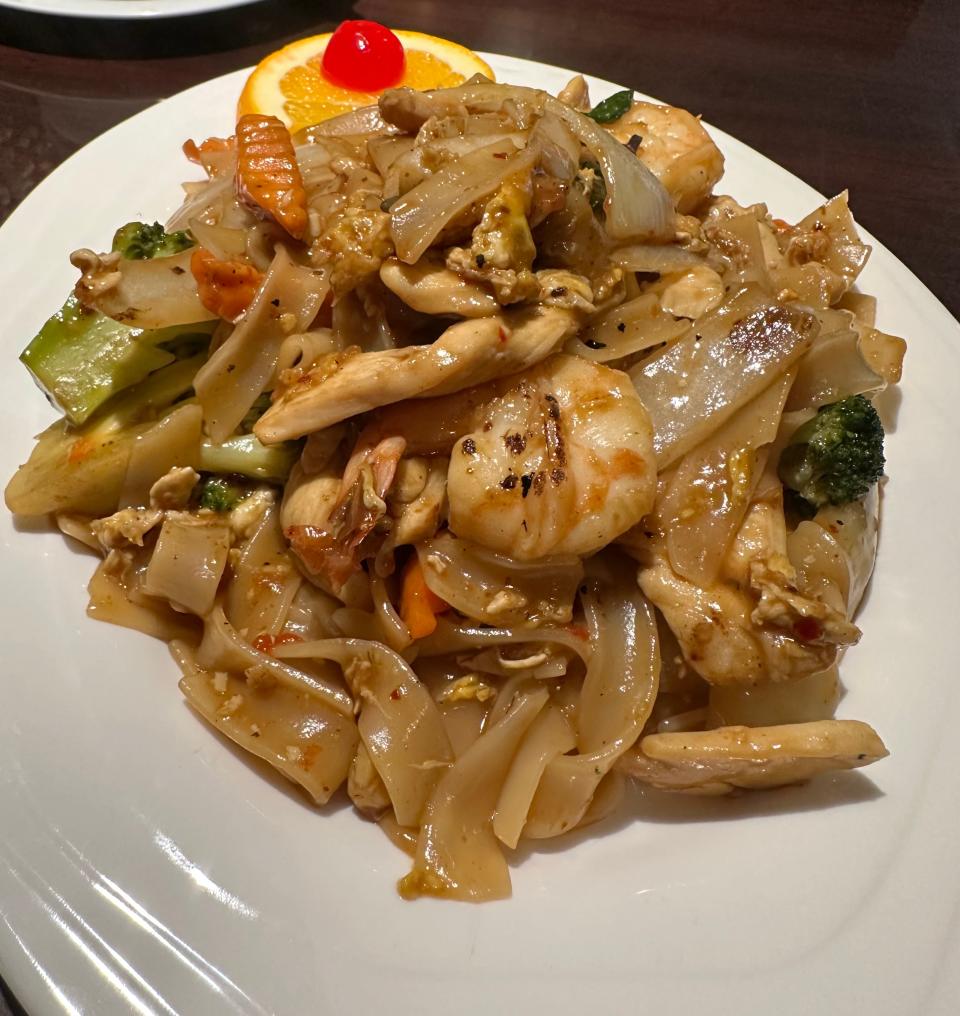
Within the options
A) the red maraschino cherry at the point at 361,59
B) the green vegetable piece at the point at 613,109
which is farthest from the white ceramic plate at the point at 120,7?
the green vegetable piece at the point at 613,109

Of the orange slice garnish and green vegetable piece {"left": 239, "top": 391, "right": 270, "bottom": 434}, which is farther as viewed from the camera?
the orange slice garnish

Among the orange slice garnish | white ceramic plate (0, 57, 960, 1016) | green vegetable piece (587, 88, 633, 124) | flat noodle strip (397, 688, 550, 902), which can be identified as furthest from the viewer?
the orange slice garnish

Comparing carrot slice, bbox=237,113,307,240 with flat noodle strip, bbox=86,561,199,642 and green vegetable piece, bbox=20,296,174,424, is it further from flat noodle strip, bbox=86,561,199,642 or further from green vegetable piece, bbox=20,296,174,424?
flat noodle strip, bbox=86,561,199,642

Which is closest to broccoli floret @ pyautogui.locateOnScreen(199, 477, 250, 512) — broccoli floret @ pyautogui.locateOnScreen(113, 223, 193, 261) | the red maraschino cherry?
broccoli floret @ pyautogui.locateOnScreen(113, 223, 193, 261)

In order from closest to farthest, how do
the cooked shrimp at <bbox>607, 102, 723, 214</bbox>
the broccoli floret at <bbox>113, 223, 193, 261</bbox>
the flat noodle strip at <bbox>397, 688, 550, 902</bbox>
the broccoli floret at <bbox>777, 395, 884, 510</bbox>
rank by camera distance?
1. the flat noodle strip at <bbox>397, 688, 550, 902</bbox>
2. the broccoli floret at <bbox>777, 395, 884, 510</bbox>
3. the broccoli floret at <bbox>113, 223, 193, 261</bbox>
4. the cooked shrimp at <bbox>607, 102, 723, 214</bbox>

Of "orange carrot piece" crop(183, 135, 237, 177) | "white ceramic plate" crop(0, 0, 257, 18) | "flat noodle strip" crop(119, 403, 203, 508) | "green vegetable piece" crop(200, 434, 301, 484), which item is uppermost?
"white ceramic plate" crop(0, 0, 257, 18)

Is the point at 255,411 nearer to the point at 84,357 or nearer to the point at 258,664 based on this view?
the point at 84,357
